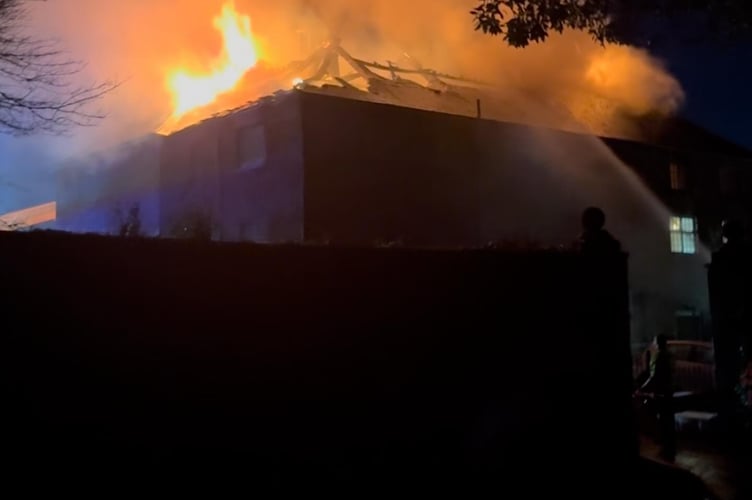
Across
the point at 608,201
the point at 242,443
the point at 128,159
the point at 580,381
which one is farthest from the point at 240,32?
the point at 242,443

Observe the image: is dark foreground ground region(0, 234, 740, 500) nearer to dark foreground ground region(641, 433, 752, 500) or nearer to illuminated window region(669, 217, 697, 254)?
dark foreground ground region(641, 433, 752, 500)

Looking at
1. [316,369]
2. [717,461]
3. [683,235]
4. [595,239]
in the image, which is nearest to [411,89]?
[683,235]

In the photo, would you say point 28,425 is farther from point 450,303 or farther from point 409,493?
point 450,303

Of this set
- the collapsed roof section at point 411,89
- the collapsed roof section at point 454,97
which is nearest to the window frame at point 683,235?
the collapsed roof section at point 454,97

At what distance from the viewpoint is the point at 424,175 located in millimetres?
16641

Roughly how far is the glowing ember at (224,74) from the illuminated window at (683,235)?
44.6 ft

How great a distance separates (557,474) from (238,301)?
351cm

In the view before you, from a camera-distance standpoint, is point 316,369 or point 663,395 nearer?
point 316,369

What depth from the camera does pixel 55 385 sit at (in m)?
4.05

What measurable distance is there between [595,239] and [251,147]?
9.89m

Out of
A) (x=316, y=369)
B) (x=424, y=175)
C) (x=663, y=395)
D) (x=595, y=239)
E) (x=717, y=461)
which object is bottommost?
(x=717, y=461)

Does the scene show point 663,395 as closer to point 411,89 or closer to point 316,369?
point 316,369

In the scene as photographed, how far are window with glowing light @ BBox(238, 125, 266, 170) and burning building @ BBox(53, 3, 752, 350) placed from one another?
1.6 inches

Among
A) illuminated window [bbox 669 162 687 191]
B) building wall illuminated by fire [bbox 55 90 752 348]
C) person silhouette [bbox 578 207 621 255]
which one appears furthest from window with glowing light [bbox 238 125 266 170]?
illuminated window [bbox 669 162 687 191]
